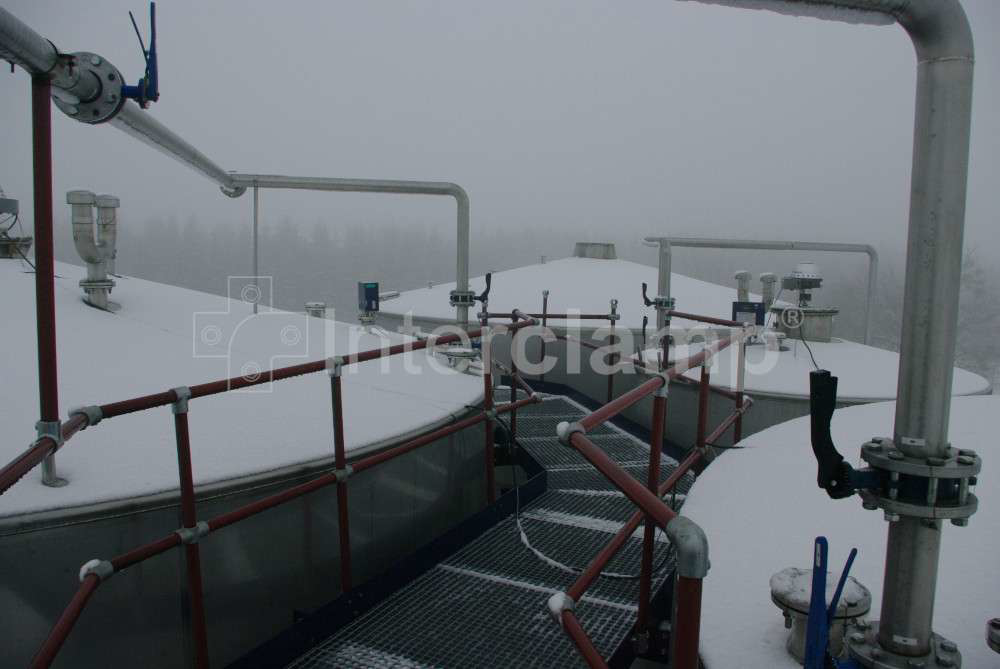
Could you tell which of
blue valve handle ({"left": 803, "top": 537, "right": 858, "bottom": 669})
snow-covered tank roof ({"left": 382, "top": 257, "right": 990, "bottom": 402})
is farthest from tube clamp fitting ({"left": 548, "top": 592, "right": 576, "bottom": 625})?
snow-covered tank roof ({"left": 382, "top": 257, "right": 990, "bottom": 402})

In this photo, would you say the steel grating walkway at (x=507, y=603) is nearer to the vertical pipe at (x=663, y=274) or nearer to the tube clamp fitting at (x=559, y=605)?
the tube clamp fitting at (x=559, y=605)

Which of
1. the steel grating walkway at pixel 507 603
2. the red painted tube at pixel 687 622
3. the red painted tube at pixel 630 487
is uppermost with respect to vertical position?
the red painted tube at pixel 630 487

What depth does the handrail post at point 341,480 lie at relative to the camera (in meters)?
3.24

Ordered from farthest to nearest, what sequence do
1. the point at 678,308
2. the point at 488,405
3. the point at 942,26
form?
the point at 678,308 < the point at 488,405 < the point at 942,26

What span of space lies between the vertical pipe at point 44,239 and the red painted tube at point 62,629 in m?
0.57

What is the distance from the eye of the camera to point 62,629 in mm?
2004

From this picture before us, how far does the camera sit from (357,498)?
370 cm

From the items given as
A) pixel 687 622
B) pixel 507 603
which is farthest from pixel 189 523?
pixel 687 622

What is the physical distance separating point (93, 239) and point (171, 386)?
1.63m

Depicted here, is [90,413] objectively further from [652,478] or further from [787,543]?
[787,543]

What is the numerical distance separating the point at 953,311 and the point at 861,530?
1.66 metres

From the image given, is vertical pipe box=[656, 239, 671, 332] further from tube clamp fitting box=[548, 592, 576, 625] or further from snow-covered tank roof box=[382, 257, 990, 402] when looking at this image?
tube clamp fitting box=[548, 592, 576, 625]

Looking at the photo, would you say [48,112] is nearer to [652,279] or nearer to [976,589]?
[976,589]

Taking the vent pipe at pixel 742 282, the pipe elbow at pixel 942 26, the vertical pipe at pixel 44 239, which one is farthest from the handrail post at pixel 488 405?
the vent pipe at pixel 742 282
